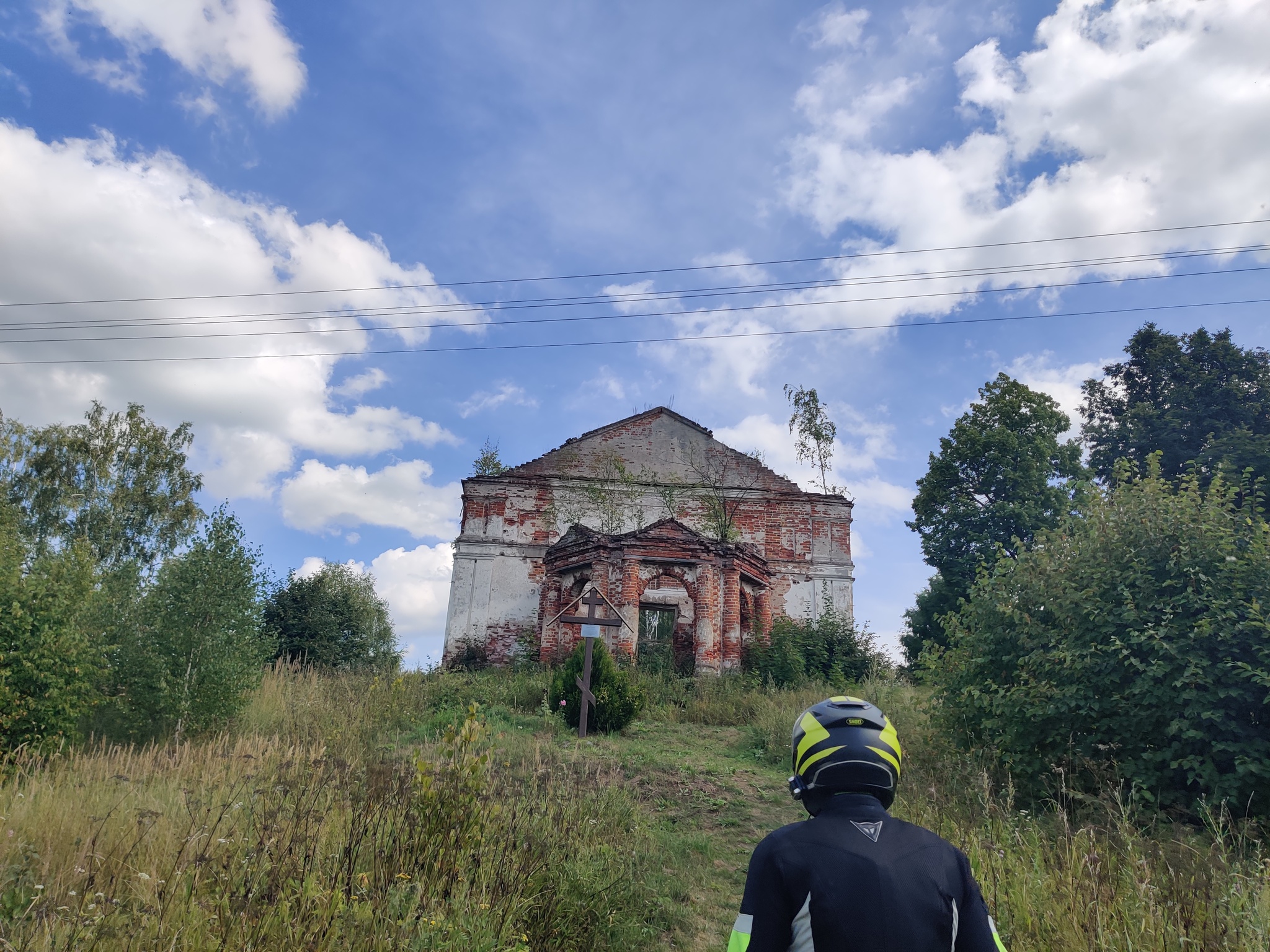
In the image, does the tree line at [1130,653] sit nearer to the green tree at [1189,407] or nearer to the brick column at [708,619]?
the brick column at [708,619]

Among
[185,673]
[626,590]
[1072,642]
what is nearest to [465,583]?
[626,590]

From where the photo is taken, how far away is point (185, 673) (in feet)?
33.4

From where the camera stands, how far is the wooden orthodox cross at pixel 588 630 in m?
12.4

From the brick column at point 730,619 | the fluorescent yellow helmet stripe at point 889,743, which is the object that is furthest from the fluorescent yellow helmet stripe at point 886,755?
the brick column at point 730,619

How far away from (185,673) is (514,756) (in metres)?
5.01

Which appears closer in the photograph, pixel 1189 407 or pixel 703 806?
pixel 703 806

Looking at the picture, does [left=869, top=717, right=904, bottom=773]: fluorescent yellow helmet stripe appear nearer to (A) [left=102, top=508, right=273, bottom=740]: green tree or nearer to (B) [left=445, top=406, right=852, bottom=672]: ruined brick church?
(A) [left=102, top=508, right=273, bottom=740]: green tree

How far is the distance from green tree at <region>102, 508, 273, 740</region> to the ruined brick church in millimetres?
11173

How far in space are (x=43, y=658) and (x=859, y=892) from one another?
33.3 feet

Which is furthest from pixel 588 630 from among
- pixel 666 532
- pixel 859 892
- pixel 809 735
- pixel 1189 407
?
pixel 1189 407

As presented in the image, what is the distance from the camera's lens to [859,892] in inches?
80.0

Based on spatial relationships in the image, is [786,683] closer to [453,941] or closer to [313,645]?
[313,645]

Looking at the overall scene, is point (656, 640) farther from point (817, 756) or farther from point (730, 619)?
point (817, 756)

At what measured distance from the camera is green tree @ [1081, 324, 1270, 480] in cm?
2264
